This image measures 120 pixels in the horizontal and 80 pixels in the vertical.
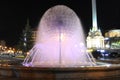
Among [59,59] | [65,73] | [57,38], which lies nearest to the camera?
[65,73]

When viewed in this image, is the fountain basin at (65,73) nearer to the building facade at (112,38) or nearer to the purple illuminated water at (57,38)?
the purple illuminated water at (57,38)

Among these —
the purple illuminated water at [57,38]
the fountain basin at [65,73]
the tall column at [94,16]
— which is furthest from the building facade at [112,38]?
the fountain basin at [65,73]

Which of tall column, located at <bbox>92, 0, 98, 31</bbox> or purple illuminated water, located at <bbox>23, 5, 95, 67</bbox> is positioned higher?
tall column, located at <bbox>92, 0, 98, 31</bbox>

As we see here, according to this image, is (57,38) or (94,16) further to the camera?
(94,16)

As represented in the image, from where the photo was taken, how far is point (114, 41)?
5733 inches

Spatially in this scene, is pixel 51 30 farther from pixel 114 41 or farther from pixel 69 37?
pixel 114 41

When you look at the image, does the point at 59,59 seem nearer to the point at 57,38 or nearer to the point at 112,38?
the point at 57,38

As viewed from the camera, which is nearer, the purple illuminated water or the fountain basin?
the fountain basin

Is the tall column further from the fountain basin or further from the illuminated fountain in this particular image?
the fountain basin

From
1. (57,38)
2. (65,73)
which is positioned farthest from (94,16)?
(65,73)

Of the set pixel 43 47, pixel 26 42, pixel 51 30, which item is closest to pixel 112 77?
pixel 51 30

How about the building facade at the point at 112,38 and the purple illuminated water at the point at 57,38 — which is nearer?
the purple illuminated water at the point at 57,38

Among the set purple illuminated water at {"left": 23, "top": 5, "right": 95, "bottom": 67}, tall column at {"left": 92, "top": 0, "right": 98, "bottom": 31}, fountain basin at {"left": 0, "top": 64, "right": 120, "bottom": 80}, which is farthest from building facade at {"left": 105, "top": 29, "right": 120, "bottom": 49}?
fountain basin at {"left": 0, "top": 64, "right": 120, "bottom": 80}

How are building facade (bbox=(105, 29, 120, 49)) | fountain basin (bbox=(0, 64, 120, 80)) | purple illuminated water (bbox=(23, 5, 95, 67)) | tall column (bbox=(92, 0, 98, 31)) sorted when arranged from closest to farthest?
fountain basin (bbox=(0, 64, 120, 80)) < purple illuminated water (bbox=(23, 5, 95, 67)) < tall column (bbox=(92, 0, 98, 31)) < building facade (bbox=(105, 29, 120, 49))
